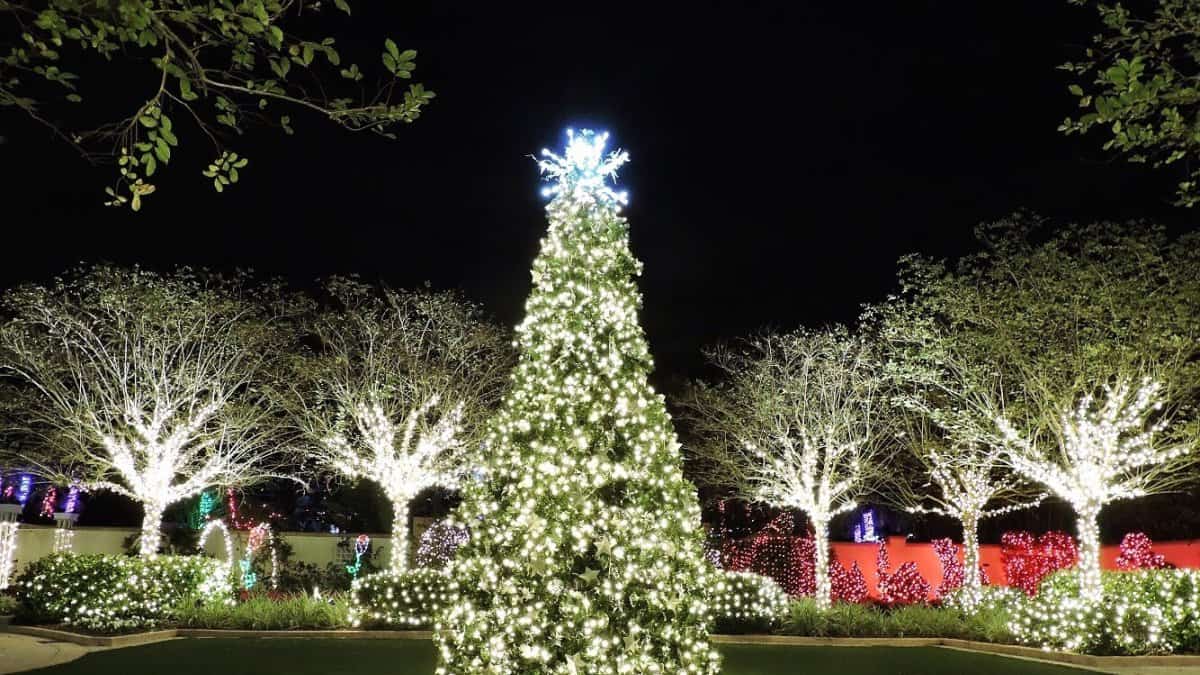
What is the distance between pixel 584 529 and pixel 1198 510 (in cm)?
2233

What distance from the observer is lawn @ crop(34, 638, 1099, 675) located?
39.1ft

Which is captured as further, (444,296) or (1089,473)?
(444,296)

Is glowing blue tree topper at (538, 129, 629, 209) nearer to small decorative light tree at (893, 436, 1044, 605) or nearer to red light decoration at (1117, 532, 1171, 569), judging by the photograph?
small decorative light tree at (893, 436, 1044, 605)

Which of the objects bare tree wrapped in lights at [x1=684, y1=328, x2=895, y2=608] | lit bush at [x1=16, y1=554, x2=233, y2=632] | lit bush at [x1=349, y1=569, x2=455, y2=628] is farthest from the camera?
bare tree wrapped in lights at [x1=684, y1=328, x2=895, y2=608]

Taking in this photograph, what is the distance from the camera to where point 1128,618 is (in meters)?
13.5

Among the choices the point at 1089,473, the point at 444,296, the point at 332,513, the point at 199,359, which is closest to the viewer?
the point at 1089,473

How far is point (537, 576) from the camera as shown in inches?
291

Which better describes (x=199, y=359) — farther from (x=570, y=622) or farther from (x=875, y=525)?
(x=875, y=525)

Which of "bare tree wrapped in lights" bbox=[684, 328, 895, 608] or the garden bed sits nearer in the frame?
the garden bed

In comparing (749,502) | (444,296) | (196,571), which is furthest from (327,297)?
(749,502)

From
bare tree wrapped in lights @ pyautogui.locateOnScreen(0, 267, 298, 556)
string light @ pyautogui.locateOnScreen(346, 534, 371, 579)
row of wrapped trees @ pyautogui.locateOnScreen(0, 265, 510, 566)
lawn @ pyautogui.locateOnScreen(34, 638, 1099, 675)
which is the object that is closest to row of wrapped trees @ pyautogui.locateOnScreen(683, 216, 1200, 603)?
lawn @ pyautogui.locateOnScreen(34, 638, 1099, 675)

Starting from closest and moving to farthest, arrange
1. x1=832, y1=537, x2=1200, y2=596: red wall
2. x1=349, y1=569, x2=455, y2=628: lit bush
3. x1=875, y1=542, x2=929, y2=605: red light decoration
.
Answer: x1=349, y1=569, x2=455, y2=628: lit bush
x1=875, y1=542, x2=929, y2=605: red light decoration
x1=832, y1=537, x2=1200, y2=596: red wall

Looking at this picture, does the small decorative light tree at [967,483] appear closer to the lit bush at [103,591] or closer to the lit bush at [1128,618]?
the lit bush at [1128,618]

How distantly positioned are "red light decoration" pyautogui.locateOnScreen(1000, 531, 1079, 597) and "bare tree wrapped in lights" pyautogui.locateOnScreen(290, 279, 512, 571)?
12493 millimetres
